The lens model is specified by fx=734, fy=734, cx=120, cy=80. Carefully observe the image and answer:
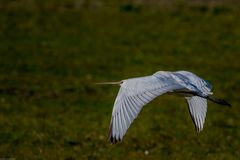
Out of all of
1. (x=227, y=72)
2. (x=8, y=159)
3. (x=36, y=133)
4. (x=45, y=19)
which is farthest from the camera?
(x=45, y=19)

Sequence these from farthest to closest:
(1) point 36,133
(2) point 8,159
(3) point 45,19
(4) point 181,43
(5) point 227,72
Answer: (3) point 45,19, (4) point 181,43, (5) point 227,72, (1) point 36,133, (2) point 8,159

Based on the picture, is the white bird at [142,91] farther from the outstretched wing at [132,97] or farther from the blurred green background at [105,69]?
the blurred green background at [105,69]

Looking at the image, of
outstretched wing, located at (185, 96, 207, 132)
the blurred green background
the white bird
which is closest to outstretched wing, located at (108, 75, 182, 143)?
the white bird

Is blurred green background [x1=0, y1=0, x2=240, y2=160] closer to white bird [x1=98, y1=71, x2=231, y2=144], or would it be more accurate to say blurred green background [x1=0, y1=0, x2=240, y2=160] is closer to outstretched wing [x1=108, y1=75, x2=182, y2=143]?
white bird [x1=98, y1=71, x2=231, y2=144]

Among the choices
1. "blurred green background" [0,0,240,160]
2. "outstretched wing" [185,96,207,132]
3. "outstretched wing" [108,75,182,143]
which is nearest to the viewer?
Answer: "outstretched wing" [108,75,182,143]

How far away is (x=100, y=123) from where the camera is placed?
1143 centimetres

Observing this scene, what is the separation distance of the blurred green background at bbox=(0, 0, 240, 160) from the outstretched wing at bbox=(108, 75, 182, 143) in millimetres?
1934

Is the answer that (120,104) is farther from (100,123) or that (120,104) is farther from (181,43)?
(181,43)

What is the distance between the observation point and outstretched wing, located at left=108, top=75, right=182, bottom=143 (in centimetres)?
700

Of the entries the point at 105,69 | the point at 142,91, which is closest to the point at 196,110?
the point at 142,91

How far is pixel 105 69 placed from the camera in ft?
51.2

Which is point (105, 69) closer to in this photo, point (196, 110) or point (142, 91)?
point (196, 110)

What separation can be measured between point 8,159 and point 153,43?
965 cm

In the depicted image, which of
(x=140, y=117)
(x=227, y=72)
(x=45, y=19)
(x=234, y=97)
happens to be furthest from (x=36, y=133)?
(x=45, y=19)
